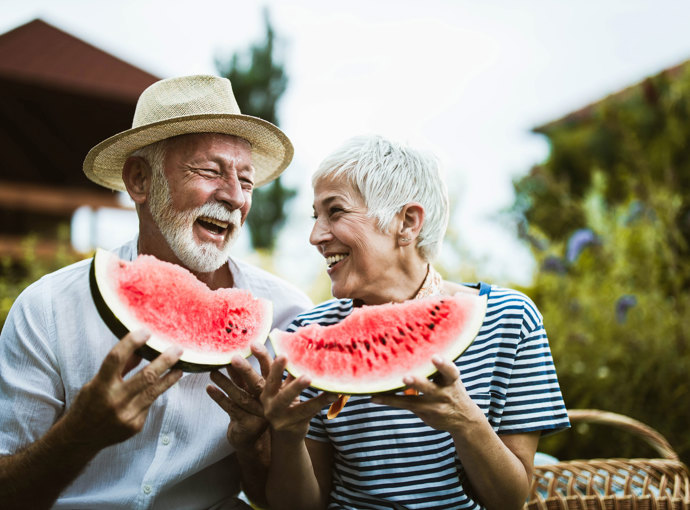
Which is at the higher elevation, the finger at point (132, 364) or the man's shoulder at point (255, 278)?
the man's shoulder at point (255, 278)

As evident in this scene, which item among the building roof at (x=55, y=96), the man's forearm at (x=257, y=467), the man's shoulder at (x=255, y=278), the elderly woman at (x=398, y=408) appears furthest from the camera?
the building roof at (x=55, y=96)

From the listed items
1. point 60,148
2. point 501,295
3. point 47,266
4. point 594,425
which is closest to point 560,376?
point 594,425

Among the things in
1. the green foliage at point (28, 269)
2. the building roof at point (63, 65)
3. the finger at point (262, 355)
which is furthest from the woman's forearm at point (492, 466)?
the building roof at point (63, 65)

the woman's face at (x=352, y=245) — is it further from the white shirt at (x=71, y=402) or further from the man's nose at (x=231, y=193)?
the white shirt at (x=71, y=402)

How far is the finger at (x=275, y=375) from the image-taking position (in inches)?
70.0

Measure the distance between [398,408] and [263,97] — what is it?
66.2 ft

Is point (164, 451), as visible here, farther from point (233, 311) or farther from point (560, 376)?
point (560, 376)

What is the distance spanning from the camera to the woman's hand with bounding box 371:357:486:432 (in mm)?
1745

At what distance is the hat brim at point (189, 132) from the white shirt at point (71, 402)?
640mm

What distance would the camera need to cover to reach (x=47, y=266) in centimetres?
695

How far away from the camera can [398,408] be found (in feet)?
6.94

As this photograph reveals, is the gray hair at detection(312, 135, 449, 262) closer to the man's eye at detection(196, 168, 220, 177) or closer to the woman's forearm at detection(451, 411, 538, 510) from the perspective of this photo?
the man's eye at detection(196, 168, 220, 177)

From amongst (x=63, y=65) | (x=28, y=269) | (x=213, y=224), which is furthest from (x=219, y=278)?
(x=63, y=65)

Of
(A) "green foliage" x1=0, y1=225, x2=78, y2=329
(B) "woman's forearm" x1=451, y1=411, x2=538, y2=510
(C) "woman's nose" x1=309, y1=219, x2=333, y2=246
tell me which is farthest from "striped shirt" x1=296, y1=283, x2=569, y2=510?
(A) "green foliage" x1=0, y1=225, x2=78, y2=329
